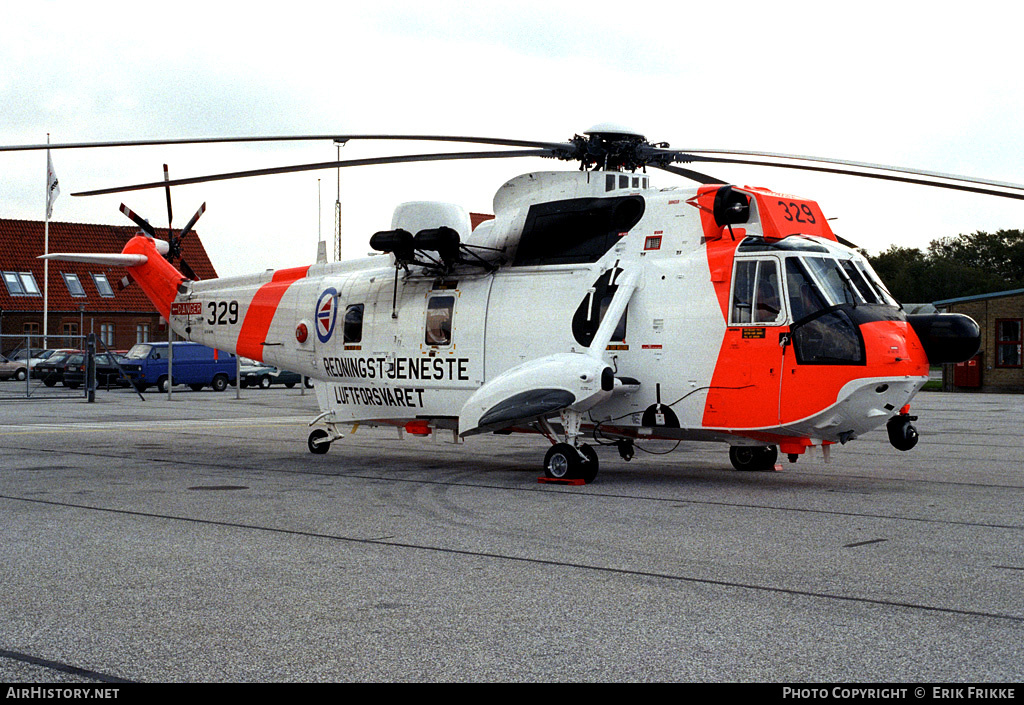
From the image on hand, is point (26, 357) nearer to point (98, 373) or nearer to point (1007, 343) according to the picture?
point (98, 373)

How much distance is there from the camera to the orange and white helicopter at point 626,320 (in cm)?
1164

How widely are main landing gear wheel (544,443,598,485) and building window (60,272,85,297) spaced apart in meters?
53.8

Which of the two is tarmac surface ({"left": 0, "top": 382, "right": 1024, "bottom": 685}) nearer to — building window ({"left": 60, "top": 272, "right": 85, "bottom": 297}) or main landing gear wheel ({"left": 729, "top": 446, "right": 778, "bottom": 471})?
main landing gear wheel ({"left": 729, "top": 446, "right": 778, "bottom": 471})

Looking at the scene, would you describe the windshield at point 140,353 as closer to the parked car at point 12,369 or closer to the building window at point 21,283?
the parked car at point 12,369

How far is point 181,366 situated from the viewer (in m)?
41.7

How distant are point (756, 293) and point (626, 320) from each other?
1.64m

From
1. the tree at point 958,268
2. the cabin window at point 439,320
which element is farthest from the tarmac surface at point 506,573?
the tree at point 958,268

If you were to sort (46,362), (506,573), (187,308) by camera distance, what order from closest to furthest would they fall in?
(506,573) < (187,308) < (46,362)

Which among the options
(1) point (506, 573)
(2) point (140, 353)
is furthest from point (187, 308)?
(2) point (140, 353)

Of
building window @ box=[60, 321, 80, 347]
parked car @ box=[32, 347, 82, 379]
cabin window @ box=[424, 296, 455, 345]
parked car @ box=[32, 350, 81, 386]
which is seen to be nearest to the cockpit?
cabin window @ box=[424, 296, 455, 345]

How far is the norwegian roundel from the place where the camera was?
15.9 metres
